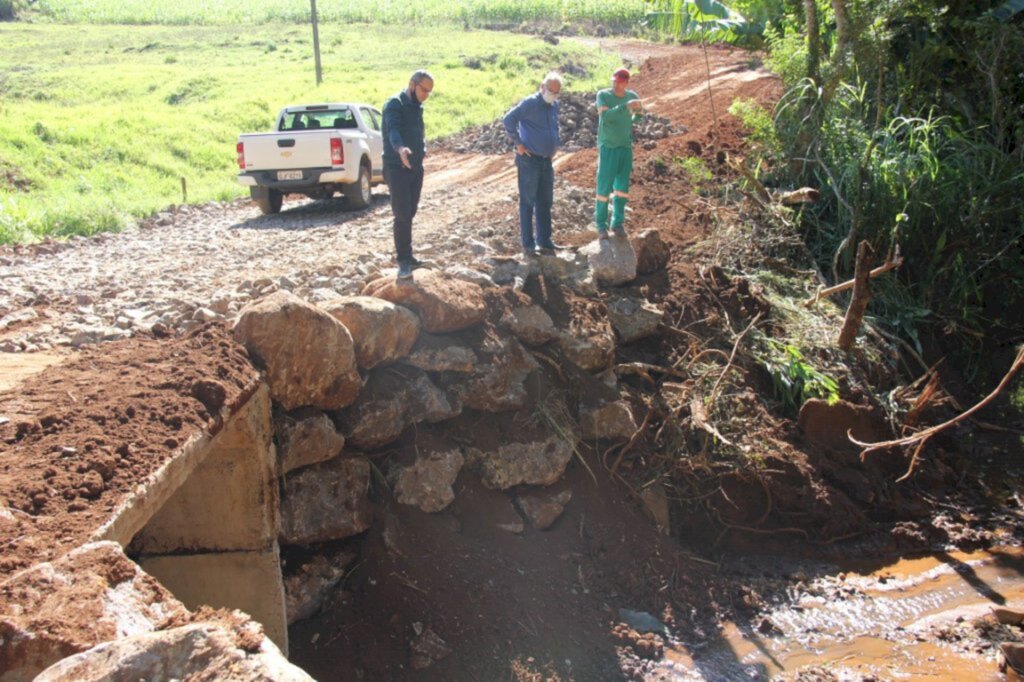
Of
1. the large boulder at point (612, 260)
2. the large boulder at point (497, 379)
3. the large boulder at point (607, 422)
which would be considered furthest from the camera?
the large boulder at point (612, 260)

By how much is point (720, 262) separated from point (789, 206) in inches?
75.5

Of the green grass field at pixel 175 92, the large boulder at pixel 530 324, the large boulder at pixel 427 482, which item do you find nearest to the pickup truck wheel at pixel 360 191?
the green grass field at pixel 175 92

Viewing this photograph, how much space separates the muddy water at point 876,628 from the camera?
19.7ft

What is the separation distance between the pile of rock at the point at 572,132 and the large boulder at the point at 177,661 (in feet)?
41.8

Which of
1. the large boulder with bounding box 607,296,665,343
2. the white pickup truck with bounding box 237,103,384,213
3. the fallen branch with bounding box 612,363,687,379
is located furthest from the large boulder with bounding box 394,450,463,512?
the white pickup truck with bounding box 237,103,384,213

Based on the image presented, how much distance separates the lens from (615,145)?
807 cm

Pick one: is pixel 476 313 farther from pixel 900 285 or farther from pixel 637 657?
pixel 900 285

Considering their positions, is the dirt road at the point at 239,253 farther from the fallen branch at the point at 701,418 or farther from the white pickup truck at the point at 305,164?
the fallen branch at the point at 701,418

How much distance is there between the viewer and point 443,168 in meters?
16.2

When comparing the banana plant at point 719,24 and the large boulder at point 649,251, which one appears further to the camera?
the banana plant at point 719,24

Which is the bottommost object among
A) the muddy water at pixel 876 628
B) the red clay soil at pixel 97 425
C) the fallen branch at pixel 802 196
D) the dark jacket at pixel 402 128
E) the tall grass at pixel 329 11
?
the muddy water at pixel 876 628

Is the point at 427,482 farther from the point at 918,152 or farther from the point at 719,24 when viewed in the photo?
the point at 719,24

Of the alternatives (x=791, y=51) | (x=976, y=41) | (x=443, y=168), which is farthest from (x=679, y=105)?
(x=976, y=41)

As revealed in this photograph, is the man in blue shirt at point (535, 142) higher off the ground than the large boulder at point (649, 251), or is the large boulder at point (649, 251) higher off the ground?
the man in blue shirt at point (535, 142)
